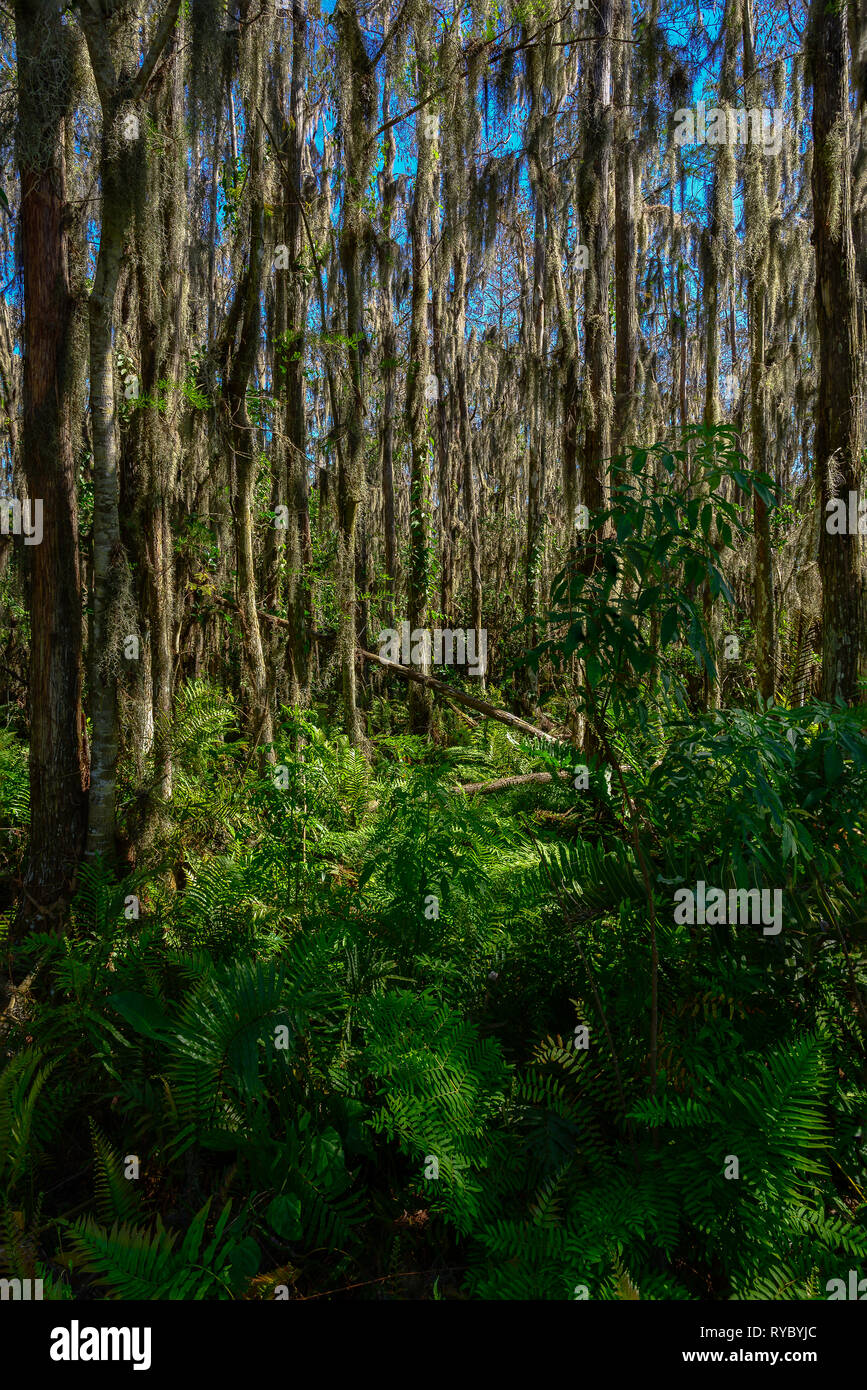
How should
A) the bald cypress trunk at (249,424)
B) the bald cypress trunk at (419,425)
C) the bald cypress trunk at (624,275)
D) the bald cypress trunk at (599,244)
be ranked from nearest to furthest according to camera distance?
the bald cypress trunk at (249,424), the bald cypress trunk at (599,244), the bald cypress trunk at (624,275), the bald cypress trunk at (419,425)

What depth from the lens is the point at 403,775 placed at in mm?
5398

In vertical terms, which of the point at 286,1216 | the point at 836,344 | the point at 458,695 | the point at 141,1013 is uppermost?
the point at 836,344

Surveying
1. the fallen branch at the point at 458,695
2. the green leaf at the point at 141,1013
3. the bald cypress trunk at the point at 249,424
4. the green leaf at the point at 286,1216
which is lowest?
the green leaf at the point at 286,1216

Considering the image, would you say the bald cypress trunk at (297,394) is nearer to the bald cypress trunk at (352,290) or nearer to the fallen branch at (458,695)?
the bald cypress trunk at (352,290)

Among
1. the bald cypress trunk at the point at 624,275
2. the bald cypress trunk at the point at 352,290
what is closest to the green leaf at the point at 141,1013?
the bald cypress trunk at the point at 352,290

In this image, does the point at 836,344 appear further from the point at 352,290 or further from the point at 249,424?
the point at 249,424

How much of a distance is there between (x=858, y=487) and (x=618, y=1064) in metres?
4.80

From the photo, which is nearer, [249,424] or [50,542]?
[50,542]

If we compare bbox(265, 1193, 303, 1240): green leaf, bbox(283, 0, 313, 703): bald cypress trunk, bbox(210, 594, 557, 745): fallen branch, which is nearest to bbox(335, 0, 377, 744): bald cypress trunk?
bbox(283, 0, 313, 703): bald cypress trunk

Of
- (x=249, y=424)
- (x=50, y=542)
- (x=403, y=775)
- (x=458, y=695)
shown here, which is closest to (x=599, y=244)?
(x=249, y=424)

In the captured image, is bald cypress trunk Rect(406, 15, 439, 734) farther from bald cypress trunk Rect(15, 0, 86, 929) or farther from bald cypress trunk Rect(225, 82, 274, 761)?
bald cypress trunk Rect(15, 0, 86, 929)

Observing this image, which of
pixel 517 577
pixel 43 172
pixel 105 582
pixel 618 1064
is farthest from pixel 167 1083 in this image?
pixel 517 577

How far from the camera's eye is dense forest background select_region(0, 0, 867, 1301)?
2.27 meters

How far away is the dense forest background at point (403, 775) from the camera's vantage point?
227 centimetres
